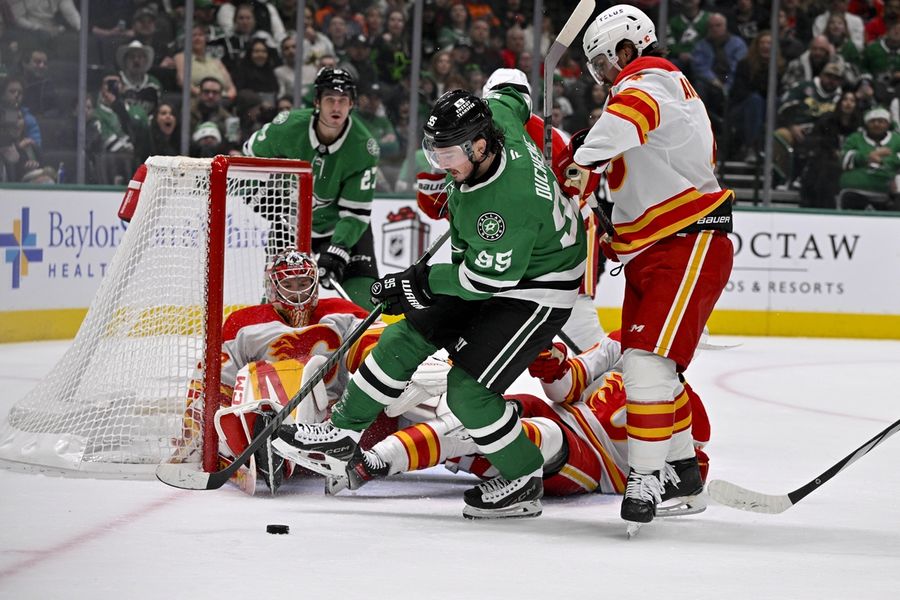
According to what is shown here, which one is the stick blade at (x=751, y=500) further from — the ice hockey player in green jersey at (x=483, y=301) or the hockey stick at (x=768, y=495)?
the ice hockey player in green jersey at (x=483, y=301)

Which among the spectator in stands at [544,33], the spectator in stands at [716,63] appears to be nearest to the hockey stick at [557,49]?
the spectator in stands at [544,33]

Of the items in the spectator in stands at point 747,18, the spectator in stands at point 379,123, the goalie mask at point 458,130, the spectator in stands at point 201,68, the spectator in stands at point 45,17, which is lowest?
the goalie mask at point 458,130

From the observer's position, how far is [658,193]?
9.98ft

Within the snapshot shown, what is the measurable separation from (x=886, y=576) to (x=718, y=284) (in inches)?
30.3

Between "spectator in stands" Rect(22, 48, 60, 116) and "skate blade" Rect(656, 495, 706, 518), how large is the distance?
438 centimetres

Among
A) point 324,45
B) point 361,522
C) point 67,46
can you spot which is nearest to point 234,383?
point 361,522

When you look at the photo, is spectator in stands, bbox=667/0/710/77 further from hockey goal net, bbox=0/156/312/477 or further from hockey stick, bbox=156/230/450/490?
hockey stick, bbox=156/230/450/490

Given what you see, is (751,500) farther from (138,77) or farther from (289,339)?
(138,77)

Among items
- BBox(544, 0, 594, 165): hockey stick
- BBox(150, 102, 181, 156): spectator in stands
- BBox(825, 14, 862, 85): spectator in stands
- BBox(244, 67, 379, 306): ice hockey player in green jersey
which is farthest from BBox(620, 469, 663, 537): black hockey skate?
BBox(825, 14, 862, 85): spectator in stands

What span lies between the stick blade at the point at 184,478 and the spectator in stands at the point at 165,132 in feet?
13.1

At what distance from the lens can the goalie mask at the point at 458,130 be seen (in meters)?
2.88

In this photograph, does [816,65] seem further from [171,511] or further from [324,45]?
[171,511]

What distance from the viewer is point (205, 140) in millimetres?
7211

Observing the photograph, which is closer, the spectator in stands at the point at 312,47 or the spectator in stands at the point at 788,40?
the spectator in stands at the point at 312,47
